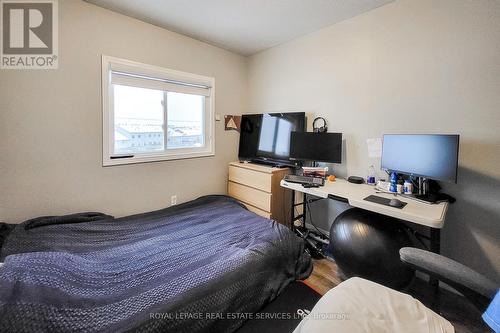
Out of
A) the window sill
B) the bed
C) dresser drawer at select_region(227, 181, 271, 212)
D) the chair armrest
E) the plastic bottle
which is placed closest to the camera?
the chair armrest

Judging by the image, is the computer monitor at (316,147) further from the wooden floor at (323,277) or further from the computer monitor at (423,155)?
the wooden floor at (323,277)

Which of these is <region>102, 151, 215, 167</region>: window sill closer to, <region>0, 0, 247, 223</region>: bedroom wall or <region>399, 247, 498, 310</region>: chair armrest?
<region>0, 0, 247, 223</region>: bedroom wall

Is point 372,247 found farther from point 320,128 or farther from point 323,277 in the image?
point 320,128

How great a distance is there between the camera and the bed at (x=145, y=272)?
100cm

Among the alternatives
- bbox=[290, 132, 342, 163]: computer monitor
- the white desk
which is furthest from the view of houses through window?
the white desk

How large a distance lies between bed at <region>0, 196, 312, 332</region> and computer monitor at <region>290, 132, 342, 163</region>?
90 centimetres

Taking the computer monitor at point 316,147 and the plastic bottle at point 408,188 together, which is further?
the computer monitor at point 316,147

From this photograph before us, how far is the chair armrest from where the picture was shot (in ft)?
2.64

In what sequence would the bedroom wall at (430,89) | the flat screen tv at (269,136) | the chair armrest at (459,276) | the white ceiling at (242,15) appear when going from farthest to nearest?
1. the flat screen tv at (269,136)
2. the white ceiling at (242,15)
3. the bedroom wall at (430,89)
4. the chair armrest at (459,276)

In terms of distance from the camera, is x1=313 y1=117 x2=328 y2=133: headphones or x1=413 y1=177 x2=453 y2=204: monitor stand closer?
x1=413 y1=177 x2=453 y2=204: monitor stand

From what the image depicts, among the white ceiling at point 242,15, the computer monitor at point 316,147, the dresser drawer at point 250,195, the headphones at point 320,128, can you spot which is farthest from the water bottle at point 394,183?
the white ceiling at point 242,15

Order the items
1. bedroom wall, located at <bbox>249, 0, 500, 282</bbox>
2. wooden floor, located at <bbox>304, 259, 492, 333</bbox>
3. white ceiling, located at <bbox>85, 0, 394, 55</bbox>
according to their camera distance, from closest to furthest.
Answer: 1. wooden floor, located at <bbox>304, 259, 492, 333</bbox>
2. bedroom wall, located at <bbox>249, 0, 500, 282</bbox>
3. white ceiling, located at <bbox>85, 0, 394, 55</bbox>

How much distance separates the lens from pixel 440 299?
1735mm

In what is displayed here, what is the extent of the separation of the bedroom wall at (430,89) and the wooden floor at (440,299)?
12.2 inches
